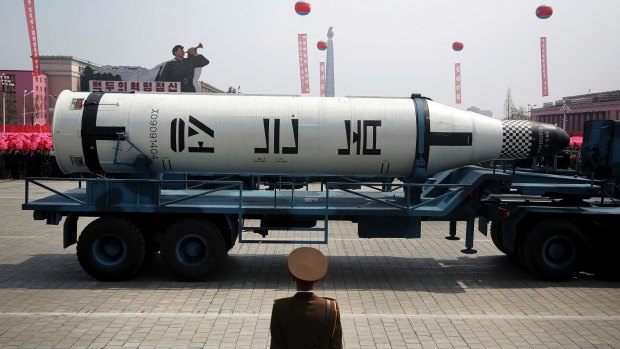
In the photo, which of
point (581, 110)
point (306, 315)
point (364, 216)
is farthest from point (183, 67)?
point (581, 110)

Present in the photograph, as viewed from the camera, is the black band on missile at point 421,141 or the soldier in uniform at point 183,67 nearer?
the black band on missile at point 421,141

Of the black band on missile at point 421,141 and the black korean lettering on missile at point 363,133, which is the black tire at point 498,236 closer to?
the black band on missile at point 421,141

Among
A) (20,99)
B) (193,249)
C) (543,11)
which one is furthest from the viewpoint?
(20,99)

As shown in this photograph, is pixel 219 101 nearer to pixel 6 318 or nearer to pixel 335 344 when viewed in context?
pixel 6 318

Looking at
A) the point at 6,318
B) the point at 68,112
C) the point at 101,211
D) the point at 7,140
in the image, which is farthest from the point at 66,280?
the point at 7,140

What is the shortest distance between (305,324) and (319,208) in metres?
6.28

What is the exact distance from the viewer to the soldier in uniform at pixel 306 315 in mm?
3633

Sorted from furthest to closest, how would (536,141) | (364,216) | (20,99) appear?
(20,99)
(536,141)
(364,216)

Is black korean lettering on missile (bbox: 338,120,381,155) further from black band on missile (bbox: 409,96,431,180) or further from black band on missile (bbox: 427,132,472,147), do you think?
black band on missile (bbox: 427,132,472,147)

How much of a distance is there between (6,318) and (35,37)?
26.6m

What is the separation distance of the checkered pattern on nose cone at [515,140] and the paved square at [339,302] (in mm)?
2303

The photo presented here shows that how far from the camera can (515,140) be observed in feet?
36.1

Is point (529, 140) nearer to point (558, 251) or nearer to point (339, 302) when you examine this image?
point (558, 251)

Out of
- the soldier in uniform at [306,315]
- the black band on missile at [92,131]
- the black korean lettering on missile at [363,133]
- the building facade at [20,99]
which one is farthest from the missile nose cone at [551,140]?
the building facade at [20,99]
